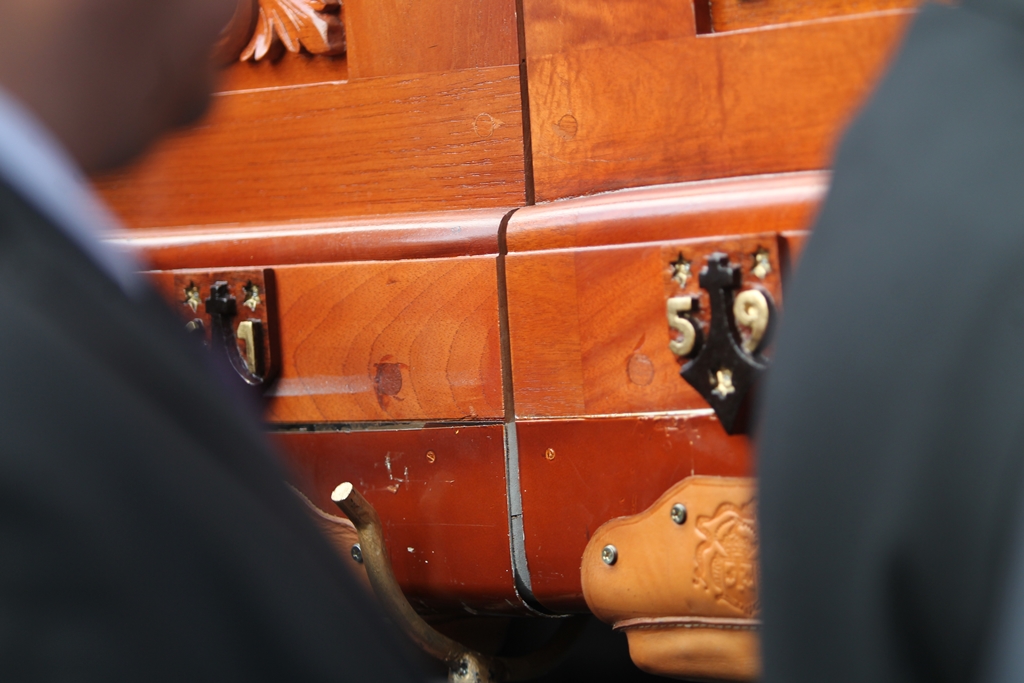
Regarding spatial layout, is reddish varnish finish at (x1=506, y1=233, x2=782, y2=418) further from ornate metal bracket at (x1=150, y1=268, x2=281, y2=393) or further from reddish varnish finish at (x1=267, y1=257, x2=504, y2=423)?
ornate metal bracket at (x1=150, y1=268, x2=281, y2=393)

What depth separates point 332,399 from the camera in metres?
0.71

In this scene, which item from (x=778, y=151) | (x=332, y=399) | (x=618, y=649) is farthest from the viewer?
(x=618, y=649)

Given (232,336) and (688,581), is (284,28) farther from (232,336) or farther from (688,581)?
(688,581)

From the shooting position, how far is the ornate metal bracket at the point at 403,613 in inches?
26.0

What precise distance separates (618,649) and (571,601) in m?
0.38

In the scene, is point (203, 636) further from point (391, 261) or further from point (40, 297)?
point (391, 261)

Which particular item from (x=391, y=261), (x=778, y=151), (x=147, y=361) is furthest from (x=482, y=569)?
(x=147, y=361)

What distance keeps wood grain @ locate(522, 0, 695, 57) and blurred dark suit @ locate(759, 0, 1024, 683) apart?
12.6 inches

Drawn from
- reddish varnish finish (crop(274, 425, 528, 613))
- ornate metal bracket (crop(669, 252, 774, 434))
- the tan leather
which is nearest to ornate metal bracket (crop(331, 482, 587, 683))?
reddish varnish finish (crop(274, 425, 528, 613))

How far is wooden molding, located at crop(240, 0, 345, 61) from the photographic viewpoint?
0.71m

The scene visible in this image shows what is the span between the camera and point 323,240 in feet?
2.33

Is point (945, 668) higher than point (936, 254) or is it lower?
lower

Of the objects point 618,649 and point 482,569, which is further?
point 618,649

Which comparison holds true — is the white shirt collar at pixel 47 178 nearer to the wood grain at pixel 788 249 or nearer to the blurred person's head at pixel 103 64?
the blurred person's head at pixel 103 64
